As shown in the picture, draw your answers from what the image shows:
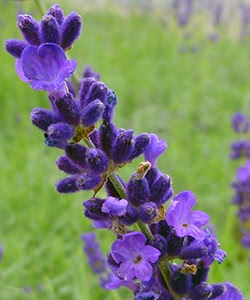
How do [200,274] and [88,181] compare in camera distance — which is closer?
[88,181]

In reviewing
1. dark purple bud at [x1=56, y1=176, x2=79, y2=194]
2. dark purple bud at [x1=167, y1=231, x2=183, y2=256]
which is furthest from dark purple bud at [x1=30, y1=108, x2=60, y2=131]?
dark purple bud at [x1=167, y1=231, x2=183, y2=256]

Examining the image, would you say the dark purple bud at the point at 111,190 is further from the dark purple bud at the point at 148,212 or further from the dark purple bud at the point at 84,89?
the dark purple bud at the point at 84,89

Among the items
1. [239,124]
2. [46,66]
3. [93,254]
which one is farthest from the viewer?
[239,124]

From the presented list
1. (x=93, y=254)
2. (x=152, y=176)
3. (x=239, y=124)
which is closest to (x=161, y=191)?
(x=152, y=176)

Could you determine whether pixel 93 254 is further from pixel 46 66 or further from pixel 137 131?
pixel 137 131

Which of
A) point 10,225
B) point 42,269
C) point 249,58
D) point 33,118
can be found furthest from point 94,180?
point 249,58

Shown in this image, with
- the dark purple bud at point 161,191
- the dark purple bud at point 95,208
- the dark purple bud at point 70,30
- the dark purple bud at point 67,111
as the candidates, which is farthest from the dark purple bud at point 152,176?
the dark purple bud at point 70,30

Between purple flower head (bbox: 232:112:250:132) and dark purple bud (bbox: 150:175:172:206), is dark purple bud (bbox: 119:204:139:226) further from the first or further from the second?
purple flower head (bbox: 232:112:250:132)

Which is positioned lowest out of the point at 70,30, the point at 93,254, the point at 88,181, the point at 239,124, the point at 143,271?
the point at 143,271

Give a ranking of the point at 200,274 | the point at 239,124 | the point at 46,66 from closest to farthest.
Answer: the point at 46,66, the point at 200,274, the point at 239,124
